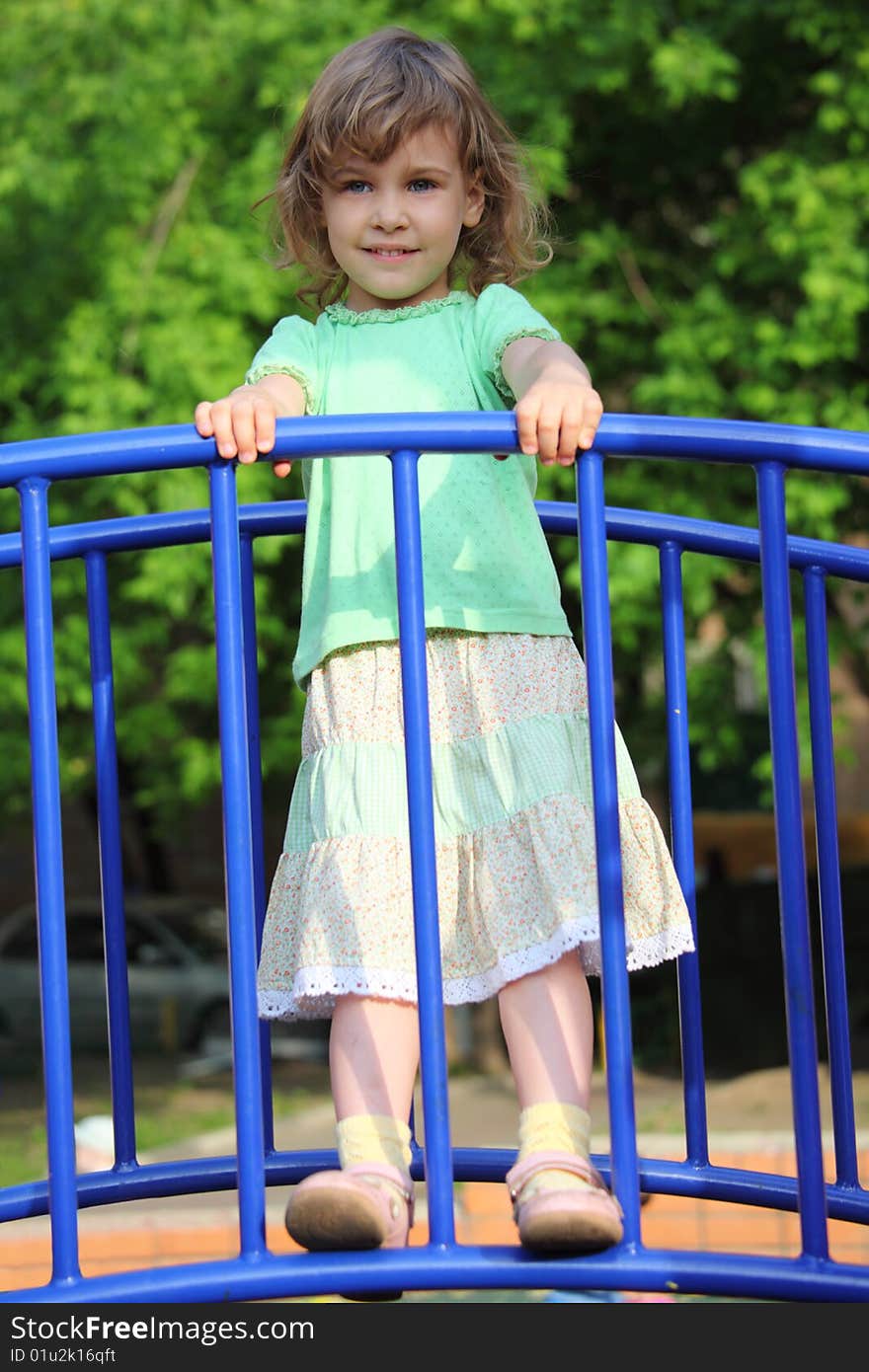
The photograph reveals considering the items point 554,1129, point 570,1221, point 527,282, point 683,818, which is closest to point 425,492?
point 683,818

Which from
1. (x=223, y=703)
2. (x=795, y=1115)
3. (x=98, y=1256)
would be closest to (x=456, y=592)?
(x=223, y=703)

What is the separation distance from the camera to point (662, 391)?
6898mm

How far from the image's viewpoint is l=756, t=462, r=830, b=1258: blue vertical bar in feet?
5.41

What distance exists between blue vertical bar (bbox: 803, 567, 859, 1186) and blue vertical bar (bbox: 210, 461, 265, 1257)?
2.71 feet

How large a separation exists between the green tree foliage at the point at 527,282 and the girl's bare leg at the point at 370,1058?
16.0 feet

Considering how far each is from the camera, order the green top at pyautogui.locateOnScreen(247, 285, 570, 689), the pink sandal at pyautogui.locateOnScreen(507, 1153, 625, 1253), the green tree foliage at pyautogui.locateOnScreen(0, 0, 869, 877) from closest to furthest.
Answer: the pink sandal at pyautogui.locateOnScreen(507, 1153, 625, 1253)
the green top at pyautogui.locateOnScreen(247, 285, 570, 689)
the green tree foliage at pyautogui.locateOnScreen(0, 0, 869, 877)

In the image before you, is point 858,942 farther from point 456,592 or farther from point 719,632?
point 456,592

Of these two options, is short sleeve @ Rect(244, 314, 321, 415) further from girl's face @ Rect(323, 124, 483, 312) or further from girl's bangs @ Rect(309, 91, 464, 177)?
girl's bangs @ Rect(309, 91, 464, 177)

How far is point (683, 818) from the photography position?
2328 mm

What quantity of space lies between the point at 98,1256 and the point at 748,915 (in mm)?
9727

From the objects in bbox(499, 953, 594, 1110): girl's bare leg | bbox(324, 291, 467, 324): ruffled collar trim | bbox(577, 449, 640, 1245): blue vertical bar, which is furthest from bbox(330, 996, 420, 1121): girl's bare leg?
bbox(324, 291, 467, 324): ruffled collar trim

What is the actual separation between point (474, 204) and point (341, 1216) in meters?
1.23

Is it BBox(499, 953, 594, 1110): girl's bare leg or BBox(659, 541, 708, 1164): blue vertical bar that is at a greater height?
BBox(659, 541, 708, 1164): blue vertical bar

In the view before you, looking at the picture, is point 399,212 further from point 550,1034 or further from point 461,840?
point 550,1034
